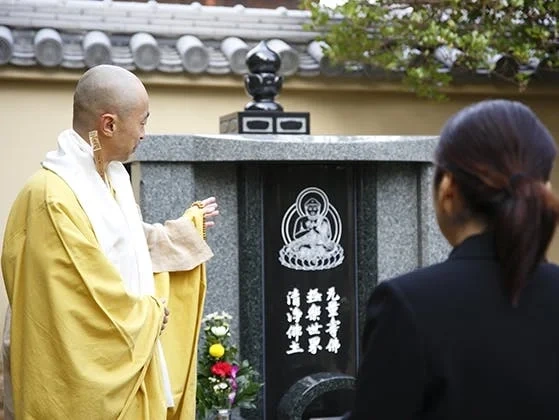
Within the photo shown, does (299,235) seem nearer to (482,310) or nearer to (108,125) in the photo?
(108,125)

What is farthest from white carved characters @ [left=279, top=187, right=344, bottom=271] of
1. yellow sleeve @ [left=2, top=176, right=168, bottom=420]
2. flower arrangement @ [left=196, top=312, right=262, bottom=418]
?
→ yellow sleeve @ [left=2, top=176, right=168, bottom=420]

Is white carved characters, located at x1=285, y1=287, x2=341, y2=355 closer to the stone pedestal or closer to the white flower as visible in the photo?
the stone pedestal

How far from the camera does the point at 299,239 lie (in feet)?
20.4

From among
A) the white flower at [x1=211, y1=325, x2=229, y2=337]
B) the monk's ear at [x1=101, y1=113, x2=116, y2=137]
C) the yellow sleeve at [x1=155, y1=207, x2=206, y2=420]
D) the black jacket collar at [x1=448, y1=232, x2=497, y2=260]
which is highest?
the monk's ear at [x1=101, y1=113, x2=116, y2=137]

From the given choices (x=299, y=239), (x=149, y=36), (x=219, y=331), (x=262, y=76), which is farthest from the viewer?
(x=149, y=36)

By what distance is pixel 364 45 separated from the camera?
8.27 m

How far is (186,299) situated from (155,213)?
1418 millimetres

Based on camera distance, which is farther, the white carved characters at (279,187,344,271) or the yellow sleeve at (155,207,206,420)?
the white carved characters at (279,187,344,271)

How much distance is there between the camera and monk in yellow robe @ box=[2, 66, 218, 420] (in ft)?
12.1

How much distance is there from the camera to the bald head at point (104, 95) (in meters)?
3.87

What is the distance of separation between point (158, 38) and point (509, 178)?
7.31 metres

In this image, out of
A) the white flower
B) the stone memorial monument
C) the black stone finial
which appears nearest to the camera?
the white flower

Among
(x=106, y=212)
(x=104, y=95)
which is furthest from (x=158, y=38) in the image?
(x=106, y=212)

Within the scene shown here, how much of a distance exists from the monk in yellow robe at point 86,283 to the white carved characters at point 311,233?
223 centimetres
